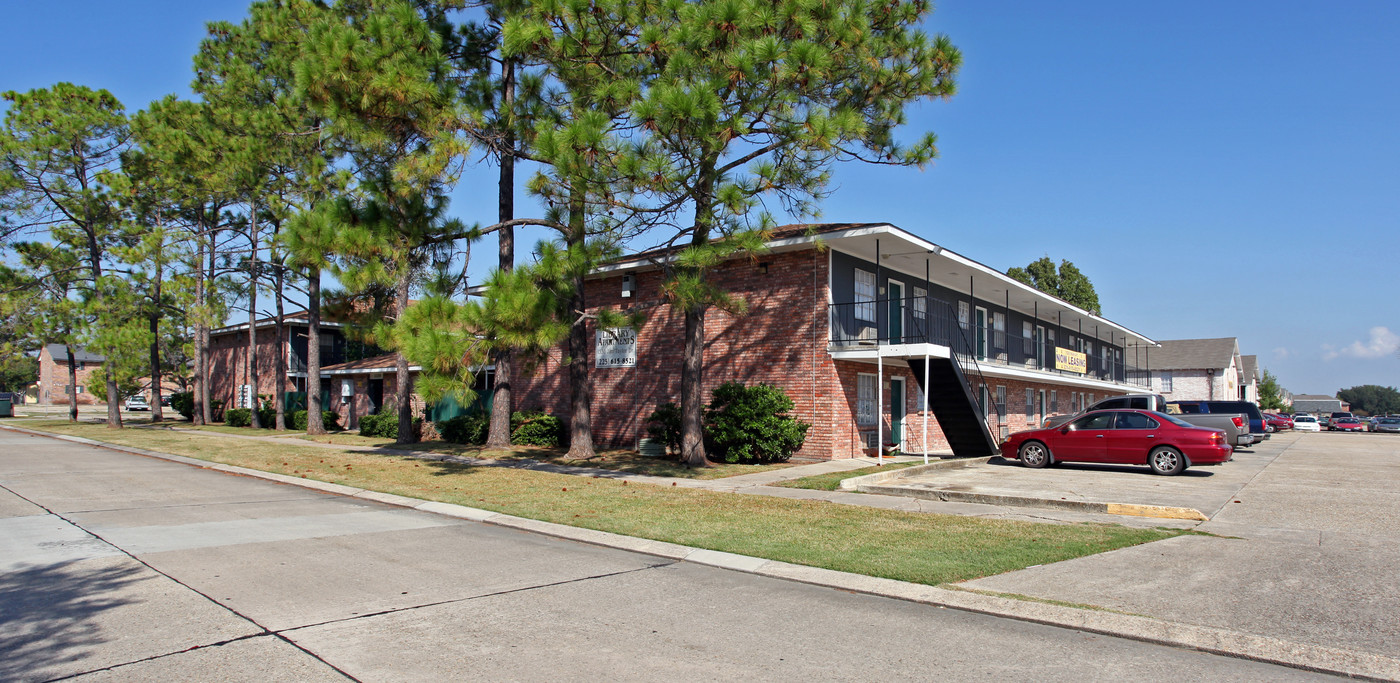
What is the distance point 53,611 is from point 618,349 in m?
17.0

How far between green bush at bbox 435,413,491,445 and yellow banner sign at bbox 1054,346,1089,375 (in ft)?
64.7

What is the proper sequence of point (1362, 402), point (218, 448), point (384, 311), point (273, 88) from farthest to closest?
point (1362, 402), point (273, 88), point (218, 448), point (384, 311)

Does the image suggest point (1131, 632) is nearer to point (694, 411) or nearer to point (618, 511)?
point (618, 511)

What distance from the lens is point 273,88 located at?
2855cm

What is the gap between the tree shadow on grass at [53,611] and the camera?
4672mm

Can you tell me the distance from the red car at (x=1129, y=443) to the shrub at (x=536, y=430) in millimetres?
12206

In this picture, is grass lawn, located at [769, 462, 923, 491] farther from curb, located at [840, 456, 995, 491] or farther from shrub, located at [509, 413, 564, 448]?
shrub, located at [509, 413, 564, 448]

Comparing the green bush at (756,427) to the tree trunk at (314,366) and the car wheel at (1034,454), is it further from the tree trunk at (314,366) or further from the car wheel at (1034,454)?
the tree trunk at (314,366)

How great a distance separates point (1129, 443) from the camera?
17016 mm

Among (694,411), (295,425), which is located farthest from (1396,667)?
(295,425)

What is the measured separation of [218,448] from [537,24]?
50.8 ft

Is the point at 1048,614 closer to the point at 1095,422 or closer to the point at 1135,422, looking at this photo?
the point at 1135,422

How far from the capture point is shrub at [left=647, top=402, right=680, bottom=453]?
1916 cm

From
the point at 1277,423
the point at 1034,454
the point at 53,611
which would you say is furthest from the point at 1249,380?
the point at 53,611
